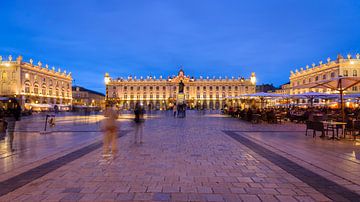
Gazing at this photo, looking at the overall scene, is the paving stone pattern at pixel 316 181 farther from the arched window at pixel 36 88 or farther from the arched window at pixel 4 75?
the arched window at pixel 36 88

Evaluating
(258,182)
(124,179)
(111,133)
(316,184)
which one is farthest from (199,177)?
(111,133)

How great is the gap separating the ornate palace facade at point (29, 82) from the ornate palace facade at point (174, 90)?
30.7 metres

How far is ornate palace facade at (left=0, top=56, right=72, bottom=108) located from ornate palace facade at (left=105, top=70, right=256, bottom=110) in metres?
30.7

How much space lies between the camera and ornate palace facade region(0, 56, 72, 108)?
2495 inches

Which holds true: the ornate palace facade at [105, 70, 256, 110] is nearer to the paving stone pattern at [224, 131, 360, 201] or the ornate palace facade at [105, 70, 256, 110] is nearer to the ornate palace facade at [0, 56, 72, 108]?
the ornate palace facade at [0, 56, 72, 108]

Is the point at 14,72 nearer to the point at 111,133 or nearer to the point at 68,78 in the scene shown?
the point at 68,78

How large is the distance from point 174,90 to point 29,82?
57075mm

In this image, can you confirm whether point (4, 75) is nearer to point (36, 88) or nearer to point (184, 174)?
point (36, 88)

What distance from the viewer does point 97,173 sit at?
5.23 meters

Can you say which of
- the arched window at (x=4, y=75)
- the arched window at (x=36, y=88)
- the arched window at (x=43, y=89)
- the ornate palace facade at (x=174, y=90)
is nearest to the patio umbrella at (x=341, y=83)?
the arched window at (x=4, y=75)

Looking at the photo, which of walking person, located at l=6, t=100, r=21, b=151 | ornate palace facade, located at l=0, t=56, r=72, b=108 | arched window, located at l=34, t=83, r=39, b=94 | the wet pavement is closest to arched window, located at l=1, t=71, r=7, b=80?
ornate palace facade, located at l=0, t=56, r=72, b=108

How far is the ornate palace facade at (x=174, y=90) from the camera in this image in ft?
351

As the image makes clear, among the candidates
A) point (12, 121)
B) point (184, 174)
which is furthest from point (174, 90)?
point (184, 174)

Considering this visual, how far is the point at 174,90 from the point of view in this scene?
10712 cm
